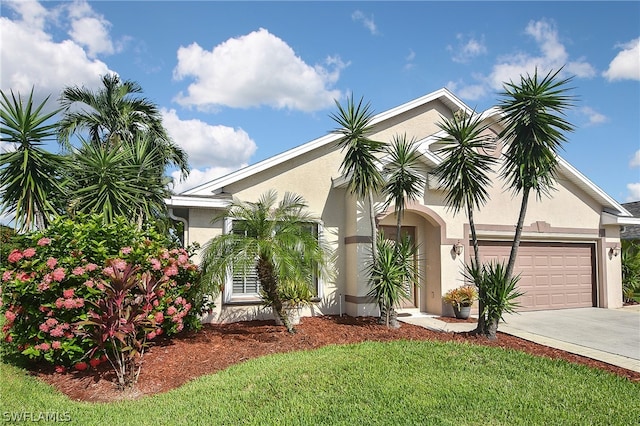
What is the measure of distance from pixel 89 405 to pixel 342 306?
7695mm

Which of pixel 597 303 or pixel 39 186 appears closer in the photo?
pixel 39 186

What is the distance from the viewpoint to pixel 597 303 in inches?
629

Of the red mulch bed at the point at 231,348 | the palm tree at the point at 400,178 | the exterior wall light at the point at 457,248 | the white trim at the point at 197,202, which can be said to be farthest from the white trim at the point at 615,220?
the white trim at the point at 197,202

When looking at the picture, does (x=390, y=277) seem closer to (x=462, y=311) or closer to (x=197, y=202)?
(x=462, y=311)

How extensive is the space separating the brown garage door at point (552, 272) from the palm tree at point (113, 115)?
42.2 feet

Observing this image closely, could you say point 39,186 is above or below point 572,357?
above

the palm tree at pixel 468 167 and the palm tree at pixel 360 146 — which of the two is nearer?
the palm tree at pixel 468 167

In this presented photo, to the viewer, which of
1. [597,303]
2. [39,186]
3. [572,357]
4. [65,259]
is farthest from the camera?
[597,303]

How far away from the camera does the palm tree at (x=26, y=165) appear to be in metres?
9.12

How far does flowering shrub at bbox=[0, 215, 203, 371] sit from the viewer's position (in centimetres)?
757

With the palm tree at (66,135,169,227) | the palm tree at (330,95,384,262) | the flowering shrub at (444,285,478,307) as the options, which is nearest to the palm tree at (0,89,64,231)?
the palm tree at (66,135,169,227)

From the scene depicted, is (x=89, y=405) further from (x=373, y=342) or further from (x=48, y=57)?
(x=48, y=57)

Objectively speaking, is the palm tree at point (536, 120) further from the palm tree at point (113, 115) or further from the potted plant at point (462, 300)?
the palm tree at point (113, 115)

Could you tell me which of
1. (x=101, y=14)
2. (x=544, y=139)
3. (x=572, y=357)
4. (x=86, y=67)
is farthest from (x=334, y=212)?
(x=86, y=67)
